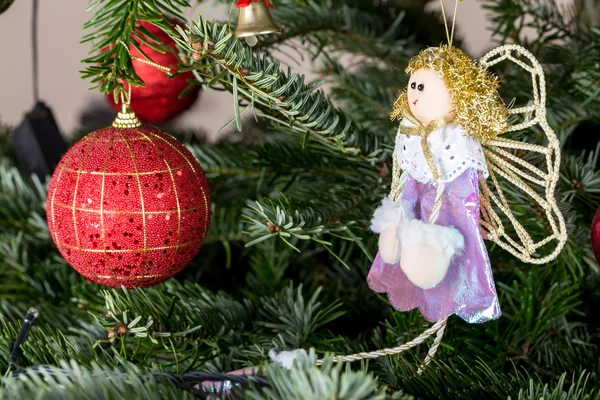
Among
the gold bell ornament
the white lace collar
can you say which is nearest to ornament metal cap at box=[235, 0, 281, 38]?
the gold bell ornament

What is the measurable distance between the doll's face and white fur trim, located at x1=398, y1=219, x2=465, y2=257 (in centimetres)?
7

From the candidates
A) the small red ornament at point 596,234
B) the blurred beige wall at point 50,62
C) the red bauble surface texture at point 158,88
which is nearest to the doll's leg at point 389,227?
the small red ornament at point 596,234

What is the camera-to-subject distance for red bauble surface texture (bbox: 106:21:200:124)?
52cm

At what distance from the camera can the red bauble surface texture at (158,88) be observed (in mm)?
519

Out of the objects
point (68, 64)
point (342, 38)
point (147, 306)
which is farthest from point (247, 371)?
point (68, 64)

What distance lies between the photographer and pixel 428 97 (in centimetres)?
38

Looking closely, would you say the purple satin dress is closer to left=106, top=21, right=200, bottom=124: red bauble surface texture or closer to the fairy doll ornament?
the fairy doll ornament

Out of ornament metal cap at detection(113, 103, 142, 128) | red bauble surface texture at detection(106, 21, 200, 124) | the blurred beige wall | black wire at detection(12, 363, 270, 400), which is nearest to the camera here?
black wire at detection(12, 363, 270, 400)

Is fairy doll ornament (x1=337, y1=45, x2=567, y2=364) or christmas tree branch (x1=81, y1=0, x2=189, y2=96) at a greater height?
christmas tree branch (x1=81, y1=0, x2=189, y2=96)

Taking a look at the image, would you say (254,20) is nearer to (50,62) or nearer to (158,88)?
(158,88)

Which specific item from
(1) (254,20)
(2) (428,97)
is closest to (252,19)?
(1) (254,20)

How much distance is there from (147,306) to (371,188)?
0.18m

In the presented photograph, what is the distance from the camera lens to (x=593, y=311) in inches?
20.3

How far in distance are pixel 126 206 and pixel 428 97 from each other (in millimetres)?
190
